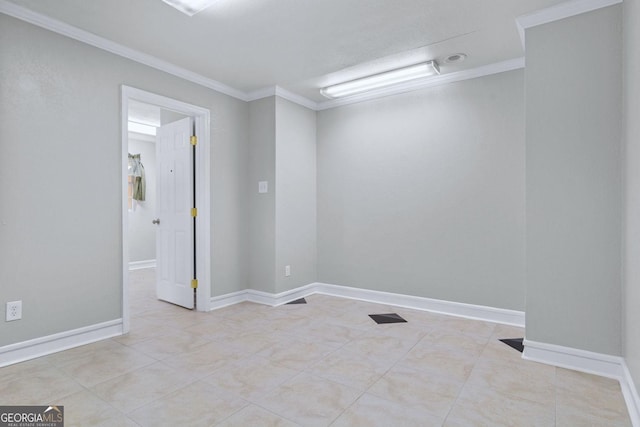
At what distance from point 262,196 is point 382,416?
275cm

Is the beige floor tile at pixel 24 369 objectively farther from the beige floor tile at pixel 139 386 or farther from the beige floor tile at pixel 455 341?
the beige floor tile at pixel 455 341

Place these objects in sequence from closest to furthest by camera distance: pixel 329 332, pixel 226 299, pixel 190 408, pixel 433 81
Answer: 1. pixel 190 408
2. pixel 329 332
3. pixel 433 81
4. pixel 226 299

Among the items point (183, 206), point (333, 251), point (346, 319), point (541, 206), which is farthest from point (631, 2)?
point (183, 206)

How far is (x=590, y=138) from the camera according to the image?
223cm

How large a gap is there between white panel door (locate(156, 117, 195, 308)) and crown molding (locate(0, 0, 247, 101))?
47 centimetres

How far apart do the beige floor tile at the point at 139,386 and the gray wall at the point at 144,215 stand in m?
4.77

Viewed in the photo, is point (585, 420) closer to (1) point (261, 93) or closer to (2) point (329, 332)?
(2) point (329, 332)

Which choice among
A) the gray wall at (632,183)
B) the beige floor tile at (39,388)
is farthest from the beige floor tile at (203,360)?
the gray wall at (632,183)

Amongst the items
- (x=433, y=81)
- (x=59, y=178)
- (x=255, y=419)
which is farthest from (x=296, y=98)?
(x=255, y=419)

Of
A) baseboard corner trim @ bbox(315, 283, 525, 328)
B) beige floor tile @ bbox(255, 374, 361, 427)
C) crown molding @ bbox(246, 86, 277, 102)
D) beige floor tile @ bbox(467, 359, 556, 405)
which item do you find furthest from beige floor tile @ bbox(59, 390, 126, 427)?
crown molding @ bbox(246, 86, 277, 102)

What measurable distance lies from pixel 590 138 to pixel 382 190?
2.01 metres

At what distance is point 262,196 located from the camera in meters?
3.97

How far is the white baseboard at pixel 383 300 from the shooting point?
3.19m

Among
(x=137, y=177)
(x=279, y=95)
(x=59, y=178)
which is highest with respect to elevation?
(x=279, y=95)
